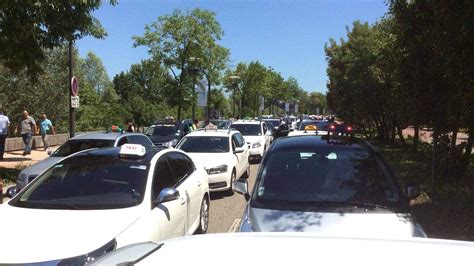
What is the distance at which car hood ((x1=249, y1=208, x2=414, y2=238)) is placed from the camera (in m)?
4.29

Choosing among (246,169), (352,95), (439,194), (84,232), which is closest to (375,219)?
(84,232)

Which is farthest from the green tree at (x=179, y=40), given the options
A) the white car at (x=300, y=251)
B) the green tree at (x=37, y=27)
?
the white car at (x=300, y=251)

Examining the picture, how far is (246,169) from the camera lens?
48.1 ft

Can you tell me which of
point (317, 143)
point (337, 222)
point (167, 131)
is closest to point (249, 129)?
point (167, 131)

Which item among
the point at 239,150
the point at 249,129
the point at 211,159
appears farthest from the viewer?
the point at 249,129

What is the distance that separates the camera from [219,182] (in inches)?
448

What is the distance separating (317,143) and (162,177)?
1897mm

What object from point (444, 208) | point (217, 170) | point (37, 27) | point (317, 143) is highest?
point (37, 27)

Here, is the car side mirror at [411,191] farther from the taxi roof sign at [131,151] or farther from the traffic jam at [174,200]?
the taxi roof sign at [131,151]

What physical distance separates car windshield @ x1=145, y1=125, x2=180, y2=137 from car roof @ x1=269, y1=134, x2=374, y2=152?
15.6m

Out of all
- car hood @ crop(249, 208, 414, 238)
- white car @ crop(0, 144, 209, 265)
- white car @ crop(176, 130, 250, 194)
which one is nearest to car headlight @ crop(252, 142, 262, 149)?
white car @ crop(176, 130, 250, 194)

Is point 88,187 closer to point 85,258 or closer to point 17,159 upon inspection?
point 85,258

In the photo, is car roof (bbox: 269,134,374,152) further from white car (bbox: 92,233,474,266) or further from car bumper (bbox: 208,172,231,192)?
car bumper (bbox: 208,172,231,192)

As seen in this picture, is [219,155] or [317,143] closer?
[317,143]
